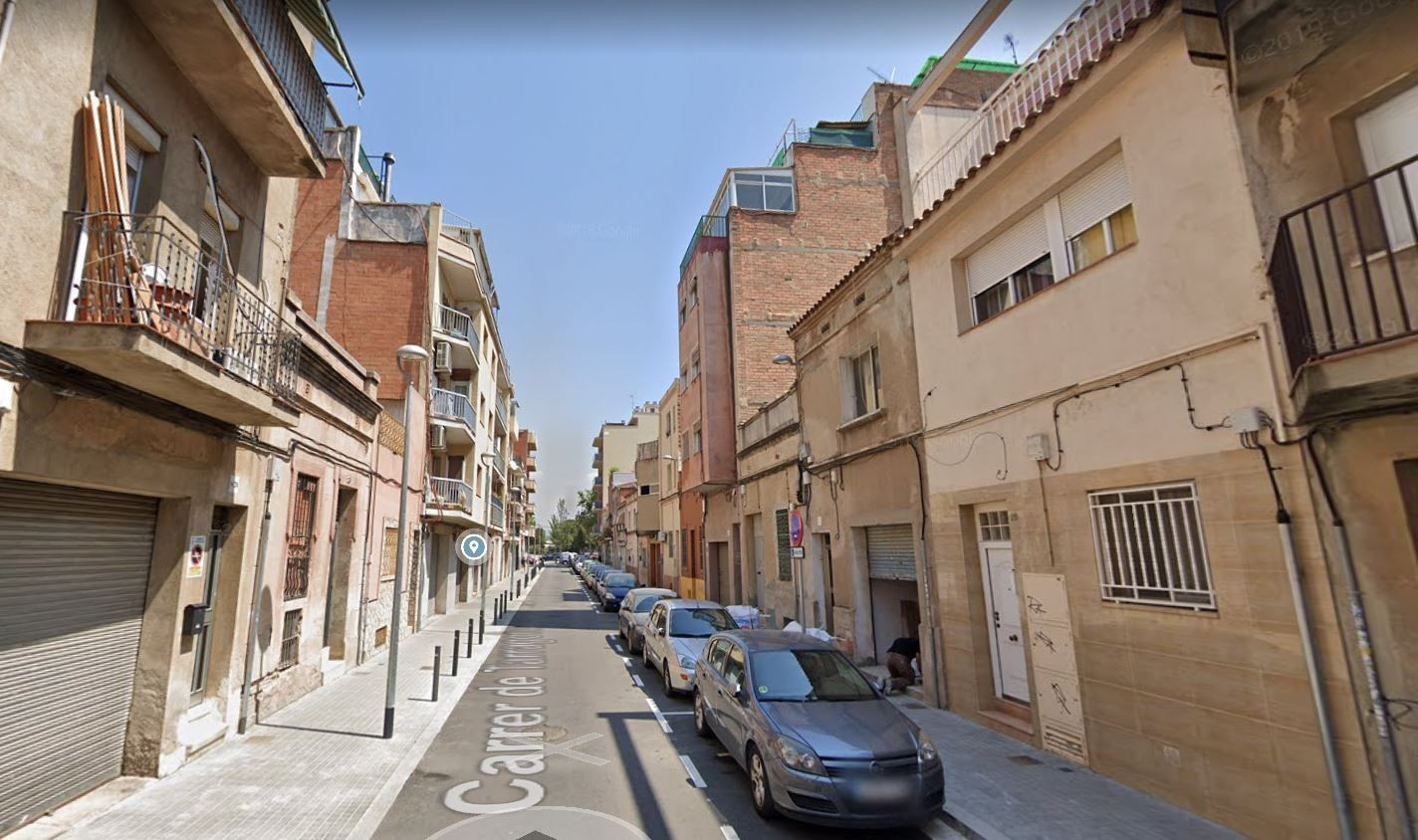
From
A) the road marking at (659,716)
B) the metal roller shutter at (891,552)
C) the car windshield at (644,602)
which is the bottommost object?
the road marking at (659,716)

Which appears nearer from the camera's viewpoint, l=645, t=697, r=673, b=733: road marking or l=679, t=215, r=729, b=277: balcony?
l=645, t=697, r=673, b=733: road marking

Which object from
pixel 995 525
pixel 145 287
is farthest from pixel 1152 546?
pixel 145 287

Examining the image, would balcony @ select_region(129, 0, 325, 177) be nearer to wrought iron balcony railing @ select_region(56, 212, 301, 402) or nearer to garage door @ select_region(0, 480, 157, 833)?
wrought iron balcony railing @ select_region(56, 212, 301, 402)

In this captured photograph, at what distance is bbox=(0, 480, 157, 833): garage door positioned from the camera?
513 centimetres

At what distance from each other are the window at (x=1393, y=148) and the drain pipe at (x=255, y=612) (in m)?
11.7

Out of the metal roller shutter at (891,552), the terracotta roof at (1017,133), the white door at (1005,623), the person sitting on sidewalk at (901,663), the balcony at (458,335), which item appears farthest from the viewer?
the balcony at (458,335)

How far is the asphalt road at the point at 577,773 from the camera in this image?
5754 millimetres

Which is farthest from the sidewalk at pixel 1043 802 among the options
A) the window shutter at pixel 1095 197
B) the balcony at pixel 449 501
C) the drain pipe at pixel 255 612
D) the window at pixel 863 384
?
the balcony at pixel 449 501

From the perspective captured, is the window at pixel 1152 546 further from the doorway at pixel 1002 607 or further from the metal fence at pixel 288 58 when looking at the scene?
the metal fence at pixel 288 58

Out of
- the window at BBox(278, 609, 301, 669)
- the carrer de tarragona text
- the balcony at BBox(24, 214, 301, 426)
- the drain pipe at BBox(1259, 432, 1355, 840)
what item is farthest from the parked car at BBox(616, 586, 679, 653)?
the drain pipe at BBox(1259, 432, 1355, 840)

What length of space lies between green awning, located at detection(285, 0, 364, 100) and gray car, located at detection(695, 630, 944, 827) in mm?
8351

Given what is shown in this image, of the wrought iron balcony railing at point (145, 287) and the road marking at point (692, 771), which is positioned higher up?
the wrought iron balcony railing at point (145, 287)

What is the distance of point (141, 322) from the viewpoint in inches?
191

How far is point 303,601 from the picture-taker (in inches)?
409
